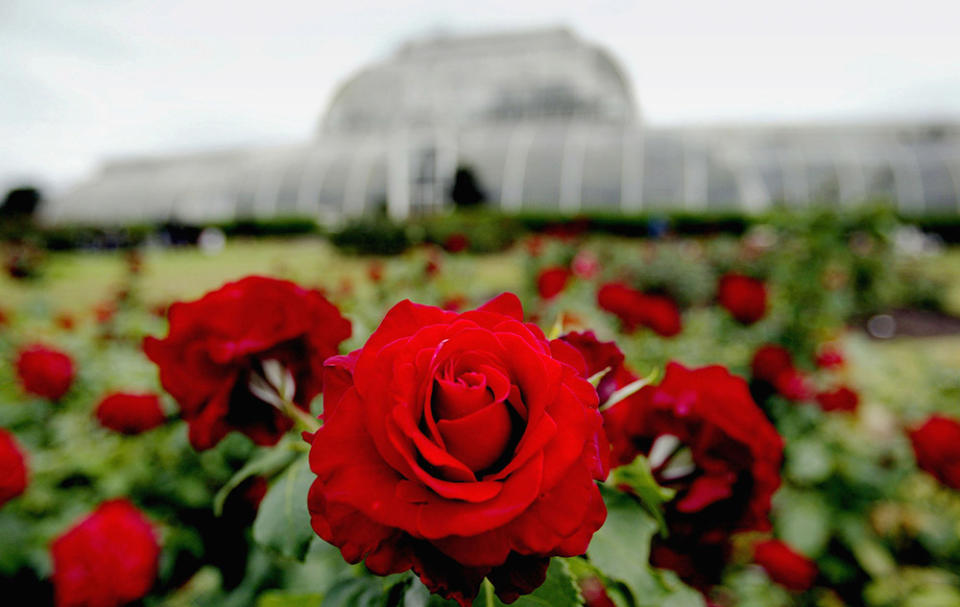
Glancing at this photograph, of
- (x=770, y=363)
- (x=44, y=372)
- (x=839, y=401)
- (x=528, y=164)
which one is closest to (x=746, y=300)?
(x=770, y=363)

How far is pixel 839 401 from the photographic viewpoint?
221 cm

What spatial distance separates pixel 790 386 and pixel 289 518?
1.97 m

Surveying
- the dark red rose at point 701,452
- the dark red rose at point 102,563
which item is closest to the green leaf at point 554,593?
the dark red rose at point 701,452

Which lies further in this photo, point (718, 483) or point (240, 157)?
point (240, 157)

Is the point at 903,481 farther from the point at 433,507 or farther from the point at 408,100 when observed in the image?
the point at 408,100

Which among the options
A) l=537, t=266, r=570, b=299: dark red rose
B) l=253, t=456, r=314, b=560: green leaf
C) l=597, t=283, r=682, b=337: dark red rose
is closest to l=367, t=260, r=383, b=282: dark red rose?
l=537, t=266, r=570, b=299: dark red rose

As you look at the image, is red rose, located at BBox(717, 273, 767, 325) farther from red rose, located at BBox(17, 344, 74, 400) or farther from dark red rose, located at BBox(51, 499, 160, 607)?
red rose, located at BBox(17, 344, 74, 400)

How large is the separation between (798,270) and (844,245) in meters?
0.38

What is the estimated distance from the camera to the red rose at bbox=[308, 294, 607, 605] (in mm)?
430

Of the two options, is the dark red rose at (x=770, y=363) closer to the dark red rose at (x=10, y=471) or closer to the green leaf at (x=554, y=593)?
the green leaf at (x=554, y=593)

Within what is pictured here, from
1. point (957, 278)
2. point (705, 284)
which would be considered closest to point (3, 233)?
point (705, 284)

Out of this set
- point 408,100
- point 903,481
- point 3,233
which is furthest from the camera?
point 408,100

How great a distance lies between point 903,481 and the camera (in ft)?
8.16

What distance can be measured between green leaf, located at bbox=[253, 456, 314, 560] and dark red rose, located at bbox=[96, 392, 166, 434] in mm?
993
